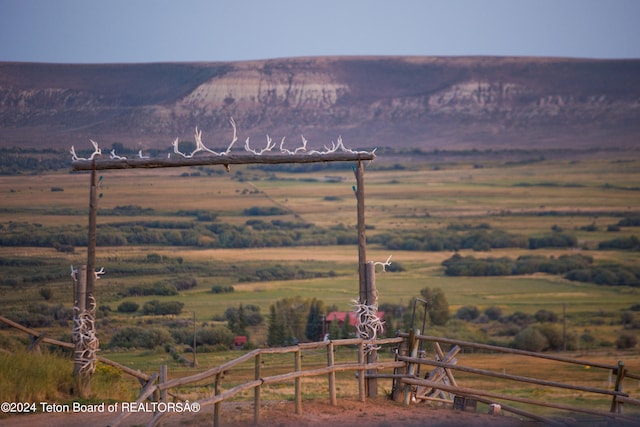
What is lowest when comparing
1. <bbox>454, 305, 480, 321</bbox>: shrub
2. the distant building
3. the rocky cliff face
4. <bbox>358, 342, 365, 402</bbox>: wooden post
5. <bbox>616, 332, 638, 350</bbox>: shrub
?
<bbox>616, 332, 638, 350</bbox>: shrub

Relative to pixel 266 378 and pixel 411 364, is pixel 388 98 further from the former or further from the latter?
pixel 266 378

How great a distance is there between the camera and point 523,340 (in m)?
32.3

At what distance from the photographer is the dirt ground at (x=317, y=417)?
9773 mm

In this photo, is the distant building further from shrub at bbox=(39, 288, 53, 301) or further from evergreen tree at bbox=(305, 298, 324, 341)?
shrub at bbox=(39, 288, 53, 301)

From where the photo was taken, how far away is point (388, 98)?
102 meters

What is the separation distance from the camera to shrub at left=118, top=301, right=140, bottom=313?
1423 inches

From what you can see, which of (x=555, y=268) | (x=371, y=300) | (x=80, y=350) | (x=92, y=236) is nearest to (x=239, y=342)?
(x=80, y=350)

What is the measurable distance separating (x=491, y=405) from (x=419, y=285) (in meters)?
39.3

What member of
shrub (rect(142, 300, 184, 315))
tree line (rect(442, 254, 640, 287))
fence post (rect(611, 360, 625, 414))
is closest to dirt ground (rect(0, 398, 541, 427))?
fence post (rect(611, 360, 625, 414))

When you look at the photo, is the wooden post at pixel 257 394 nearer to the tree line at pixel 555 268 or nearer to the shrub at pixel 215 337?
the shrub at pixel 215 337

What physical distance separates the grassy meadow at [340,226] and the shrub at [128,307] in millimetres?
502

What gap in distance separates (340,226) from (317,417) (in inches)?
2440

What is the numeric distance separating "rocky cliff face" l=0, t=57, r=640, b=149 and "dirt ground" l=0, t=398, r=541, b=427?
190 feet

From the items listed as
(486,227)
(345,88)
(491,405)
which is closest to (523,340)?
(491,405)
